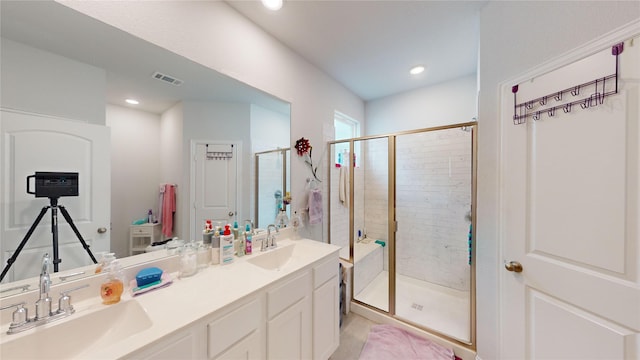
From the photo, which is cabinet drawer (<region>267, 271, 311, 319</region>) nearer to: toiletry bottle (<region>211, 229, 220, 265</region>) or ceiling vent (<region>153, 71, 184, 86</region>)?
toiletry bottle (<region>211, 229, 220, 265</region>)

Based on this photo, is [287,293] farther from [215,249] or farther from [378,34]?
[378,34]

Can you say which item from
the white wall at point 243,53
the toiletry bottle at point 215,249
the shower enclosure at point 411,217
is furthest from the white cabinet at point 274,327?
the shower enclosure at point 411,217

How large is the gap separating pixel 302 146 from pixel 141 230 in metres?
1.38

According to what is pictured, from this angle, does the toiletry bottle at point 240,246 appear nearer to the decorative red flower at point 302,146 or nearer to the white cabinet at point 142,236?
the white cabinet at point 142,236

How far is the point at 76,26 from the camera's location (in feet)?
3.17

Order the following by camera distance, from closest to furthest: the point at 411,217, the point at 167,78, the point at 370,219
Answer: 1. the point at 167,78
2. the point at 411,217
3. the point at 370,219

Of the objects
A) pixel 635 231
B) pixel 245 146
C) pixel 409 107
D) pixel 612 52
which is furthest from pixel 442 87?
pixel 245 146

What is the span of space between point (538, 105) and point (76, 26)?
2.45 metres

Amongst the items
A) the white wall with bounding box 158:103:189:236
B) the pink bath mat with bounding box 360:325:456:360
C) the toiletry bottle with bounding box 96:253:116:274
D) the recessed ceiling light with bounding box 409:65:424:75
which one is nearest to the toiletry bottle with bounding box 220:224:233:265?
the white wall with bounding box 158:103:189:236

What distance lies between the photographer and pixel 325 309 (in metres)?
1.50

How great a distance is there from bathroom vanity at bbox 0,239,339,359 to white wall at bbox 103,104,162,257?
0.35 meters

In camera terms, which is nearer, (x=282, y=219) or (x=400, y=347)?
(x=400, y=347)

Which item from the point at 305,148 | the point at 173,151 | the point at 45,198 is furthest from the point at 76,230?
the point at 305,148

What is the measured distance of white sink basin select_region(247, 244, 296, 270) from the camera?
1.49m
